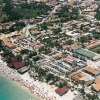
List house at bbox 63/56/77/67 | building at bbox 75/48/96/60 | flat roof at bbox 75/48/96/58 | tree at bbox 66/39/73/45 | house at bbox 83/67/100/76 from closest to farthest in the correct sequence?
1. house at bbox 83/67/100/76
2. house at bbox 63/56/77/67
3. building at bbox 75/48/96/60
4. flat roof at bbox 75/48/96/58
5. tree at bbox 66/39/73/45

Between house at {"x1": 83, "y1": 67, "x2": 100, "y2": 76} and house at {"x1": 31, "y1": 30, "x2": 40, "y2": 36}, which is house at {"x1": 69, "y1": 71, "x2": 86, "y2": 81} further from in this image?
house at {"x1": 31, "y1": 30, "x2": 40, "y2": 36}

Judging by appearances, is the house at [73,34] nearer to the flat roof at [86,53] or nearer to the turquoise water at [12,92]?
the flat roof at [86,53]

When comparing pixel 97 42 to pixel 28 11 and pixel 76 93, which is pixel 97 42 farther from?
A: pixel 28 11

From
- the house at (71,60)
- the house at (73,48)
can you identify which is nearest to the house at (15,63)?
the house at (71,60)

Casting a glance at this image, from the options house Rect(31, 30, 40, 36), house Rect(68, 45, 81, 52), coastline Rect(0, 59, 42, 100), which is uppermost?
house Rect(68, 45, 81, 52)

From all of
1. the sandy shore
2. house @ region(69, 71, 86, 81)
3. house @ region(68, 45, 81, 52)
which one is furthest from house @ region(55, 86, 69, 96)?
house @ region(68, 45, 81, 52)

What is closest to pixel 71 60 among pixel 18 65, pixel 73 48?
pixel 73 48

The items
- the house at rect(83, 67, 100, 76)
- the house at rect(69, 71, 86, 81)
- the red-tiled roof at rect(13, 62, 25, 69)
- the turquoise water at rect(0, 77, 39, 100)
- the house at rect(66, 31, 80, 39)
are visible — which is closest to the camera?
the turquoise water at rect(0, 77, 39, 100)
